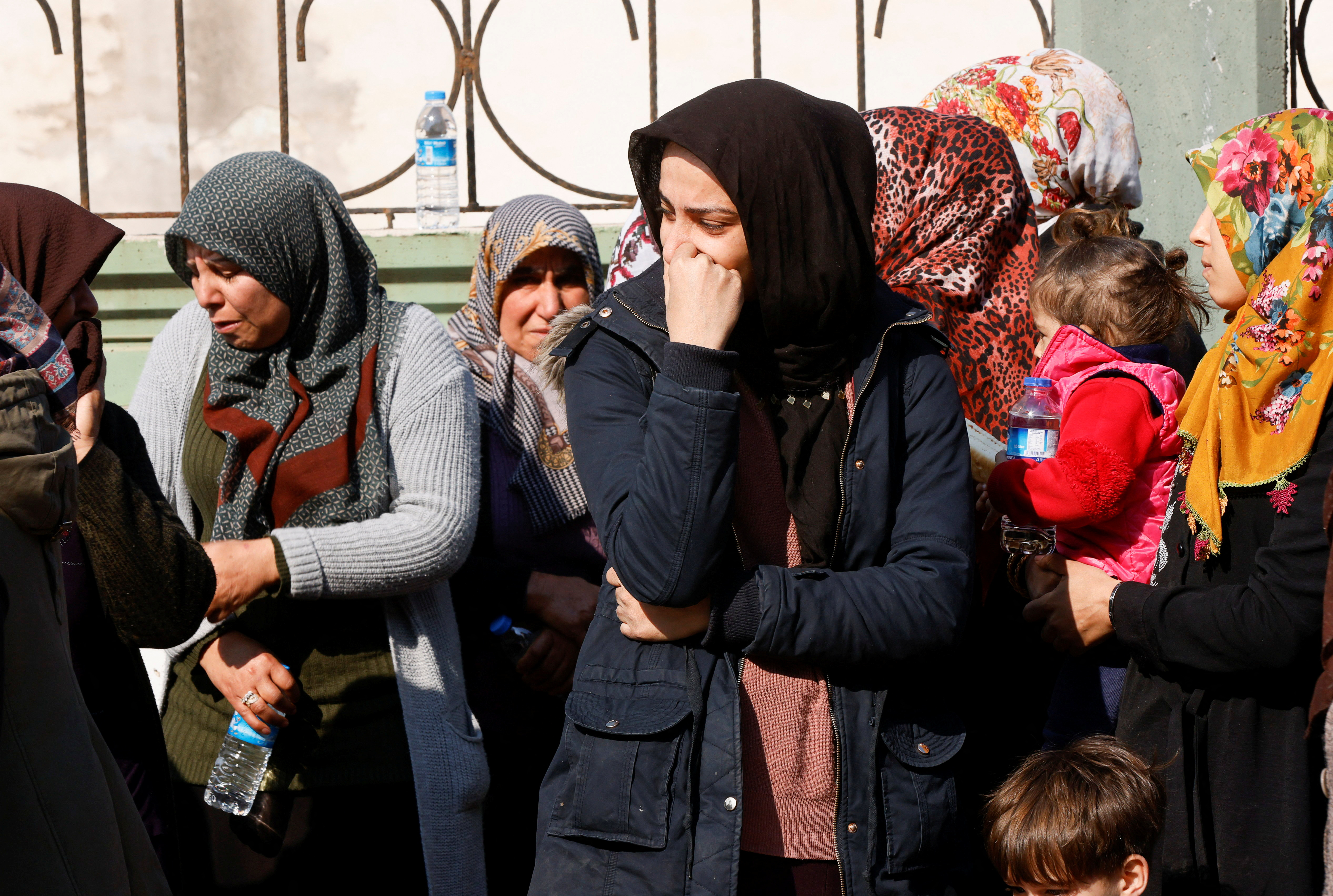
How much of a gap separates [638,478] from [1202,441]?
1099 mm

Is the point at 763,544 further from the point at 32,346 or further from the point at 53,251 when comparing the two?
the point at 53,251

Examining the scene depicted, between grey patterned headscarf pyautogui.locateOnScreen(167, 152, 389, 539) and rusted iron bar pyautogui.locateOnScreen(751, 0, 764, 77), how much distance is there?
1.96m

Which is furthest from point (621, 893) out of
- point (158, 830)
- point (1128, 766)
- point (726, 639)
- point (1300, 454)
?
point (1300, 454)

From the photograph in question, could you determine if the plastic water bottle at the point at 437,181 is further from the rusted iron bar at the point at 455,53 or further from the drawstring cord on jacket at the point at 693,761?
the drawstring cord on jacket at the point at 693,761

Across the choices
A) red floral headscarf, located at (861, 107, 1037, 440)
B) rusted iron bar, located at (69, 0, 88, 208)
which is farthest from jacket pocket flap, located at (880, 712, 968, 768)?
rusted iron bar, located at (69, 0, 88, 208)

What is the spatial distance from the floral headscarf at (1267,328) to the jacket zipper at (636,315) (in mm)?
1005

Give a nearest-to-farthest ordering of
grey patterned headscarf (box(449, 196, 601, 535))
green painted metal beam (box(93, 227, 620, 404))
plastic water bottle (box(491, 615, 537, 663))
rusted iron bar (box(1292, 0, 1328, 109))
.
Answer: plastic water bottle (box(491, 615, 537, 663)) < grey patterned headscarf (box(449, 196, 601, 535)) < green painted metal beam (box(93, 227, 620, 404)) < rusted iron bar (box(1292, 0, 1328, 109))

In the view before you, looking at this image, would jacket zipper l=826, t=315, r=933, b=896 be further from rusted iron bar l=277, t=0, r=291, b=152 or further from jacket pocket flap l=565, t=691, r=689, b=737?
rusted iron bar l=277, t=0, r=291, b=152

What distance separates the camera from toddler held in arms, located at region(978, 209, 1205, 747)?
2320 millimetres

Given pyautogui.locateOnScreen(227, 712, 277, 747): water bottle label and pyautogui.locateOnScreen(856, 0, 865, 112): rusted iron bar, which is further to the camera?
pyautogui.locateOnScreen(856, 0, 865, 112): rusted iron bar

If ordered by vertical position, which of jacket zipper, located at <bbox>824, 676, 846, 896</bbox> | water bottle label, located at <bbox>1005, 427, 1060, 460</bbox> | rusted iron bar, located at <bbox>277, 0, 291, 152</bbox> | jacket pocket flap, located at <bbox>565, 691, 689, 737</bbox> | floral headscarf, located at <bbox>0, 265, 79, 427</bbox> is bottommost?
jacket zipper, located at <bbox>824, 676, 846, 896</bbox>

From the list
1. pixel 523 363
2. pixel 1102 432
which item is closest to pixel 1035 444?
pixel 1102 432

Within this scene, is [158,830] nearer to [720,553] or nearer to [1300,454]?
[720,553]

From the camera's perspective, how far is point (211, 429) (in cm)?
256
